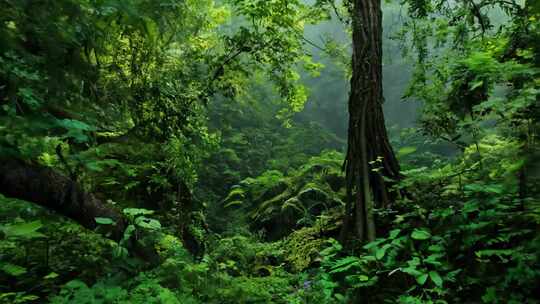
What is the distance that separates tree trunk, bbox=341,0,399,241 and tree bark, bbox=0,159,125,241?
6.94 feet

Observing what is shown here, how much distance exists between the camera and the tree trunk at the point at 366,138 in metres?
3.49

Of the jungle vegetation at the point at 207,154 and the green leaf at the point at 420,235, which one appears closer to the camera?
the jungle vegetation at the point at 207,154

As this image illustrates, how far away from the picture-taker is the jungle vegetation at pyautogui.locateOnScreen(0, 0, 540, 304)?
6.11 ft

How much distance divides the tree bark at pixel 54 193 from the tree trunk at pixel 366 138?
6.94 ft

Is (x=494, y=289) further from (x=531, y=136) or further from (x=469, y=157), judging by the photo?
(x=469, y=157)

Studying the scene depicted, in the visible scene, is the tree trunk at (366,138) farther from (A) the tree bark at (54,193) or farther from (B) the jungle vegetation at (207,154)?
(A) the tree bark at (54,193)

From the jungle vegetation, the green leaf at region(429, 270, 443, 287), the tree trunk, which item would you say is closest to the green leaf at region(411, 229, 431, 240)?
the jungle vegetation

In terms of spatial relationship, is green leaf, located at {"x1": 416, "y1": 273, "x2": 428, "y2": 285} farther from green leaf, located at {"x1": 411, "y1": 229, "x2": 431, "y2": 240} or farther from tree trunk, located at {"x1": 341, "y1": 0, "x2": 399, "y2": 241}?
tree trunk, located at {"x1": 341, "y1": 0, "x2": 399, "y2": 241}

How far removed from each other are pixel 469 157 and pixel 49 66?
3.13m

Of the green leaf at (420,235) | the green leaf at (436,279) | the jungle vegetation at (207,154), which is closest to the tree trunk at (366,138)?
the jungle vegetation at (207,154)

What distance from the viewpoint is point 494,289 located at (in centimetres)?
226

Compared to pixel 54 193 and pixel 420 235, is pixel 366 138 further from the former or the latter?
pixel 54 193

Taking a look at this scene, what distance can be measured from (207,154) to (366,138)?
2007 mm

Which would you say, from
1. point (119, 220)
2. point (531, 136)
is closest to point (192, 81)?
point (119, 220)
